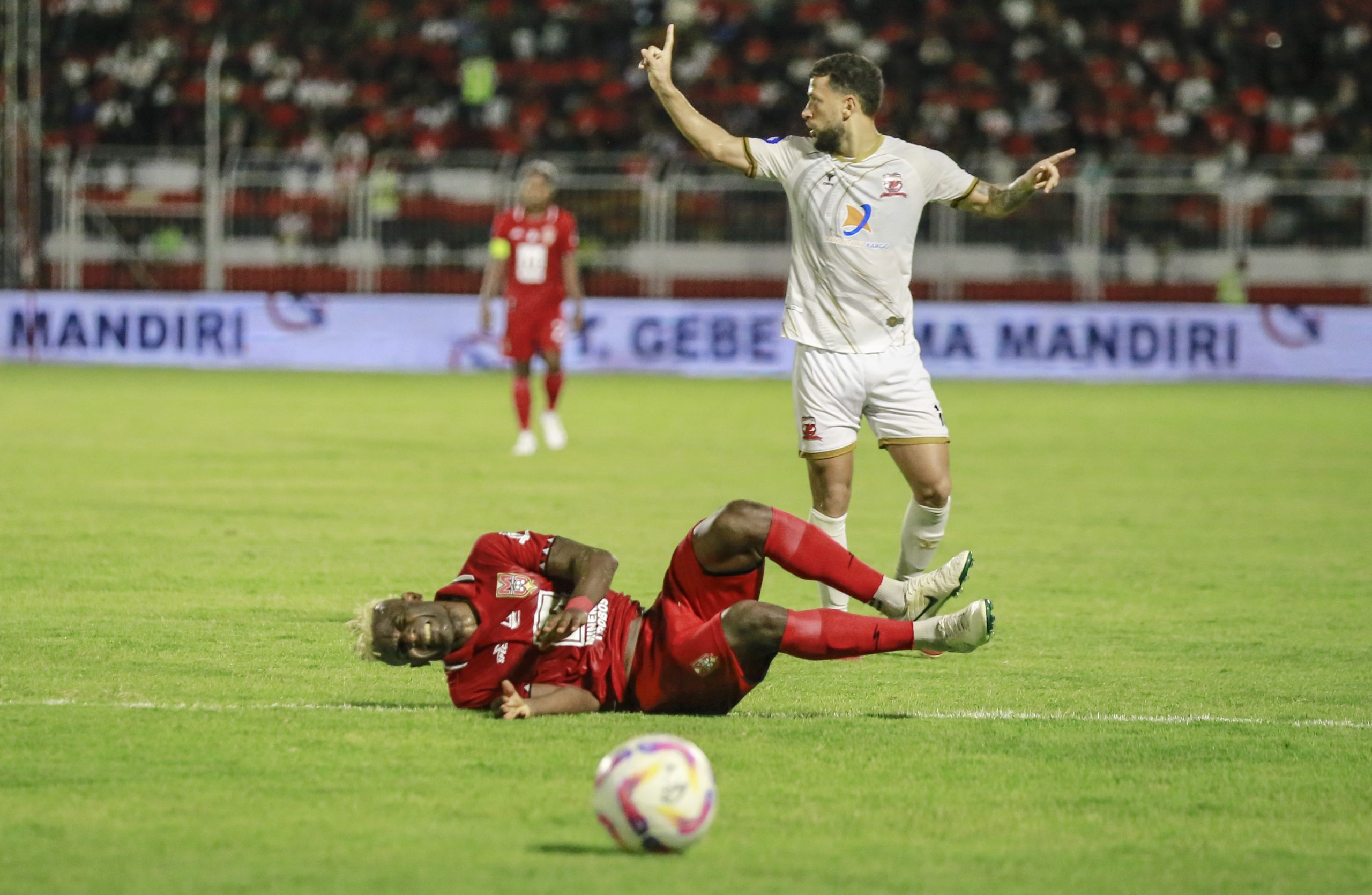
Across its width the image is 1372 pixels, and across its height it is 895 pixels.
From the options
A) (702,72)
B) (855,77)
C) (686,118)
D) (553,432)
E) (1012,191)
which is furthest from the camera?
(702,72)

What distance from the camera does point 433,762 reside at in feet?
18.5

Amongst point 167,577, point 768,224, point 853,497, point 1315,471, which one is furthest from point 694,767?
point 768,224

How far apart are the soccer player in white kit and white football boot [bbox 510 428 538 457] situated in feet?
26.9

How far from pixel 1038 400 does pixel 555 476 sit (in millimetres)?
9532

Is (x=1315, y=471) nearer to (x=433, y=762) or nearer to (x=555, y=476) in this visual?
(x=555, y=476)

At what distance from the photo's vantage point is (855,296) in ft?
25.4

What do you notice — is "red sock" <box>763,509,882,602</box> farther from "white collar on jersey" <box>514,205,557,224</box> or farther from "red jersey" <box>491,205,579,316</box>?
"white collar on jersey" <box>514,205,557,224</box>

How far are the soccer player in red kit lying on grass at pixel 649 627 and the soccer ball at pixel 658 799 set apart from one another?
1.27 m

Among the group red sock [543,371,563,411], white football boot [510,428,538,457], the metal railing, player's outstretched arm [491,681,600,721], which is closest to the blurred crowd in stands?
the metal railing

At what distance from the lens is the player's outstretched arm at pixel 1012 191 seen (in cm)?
760

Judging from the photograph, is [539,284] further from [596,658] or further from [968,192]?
[596,658]

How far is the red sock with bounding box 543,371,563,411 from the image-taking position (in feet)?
54.6

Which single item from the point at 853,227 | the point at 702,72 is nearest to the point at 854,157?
the point at 853,227

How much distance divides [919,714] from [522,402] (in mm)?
10013
